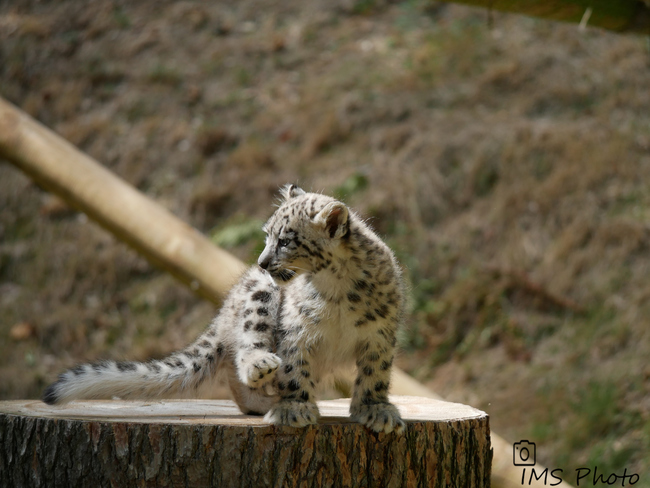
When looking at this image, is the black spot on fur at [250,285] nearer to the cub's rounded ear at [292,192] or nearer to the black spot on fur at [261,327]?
the black spot on fur at [261,327]

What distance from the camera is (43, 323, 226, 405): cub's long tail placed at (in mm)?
3793

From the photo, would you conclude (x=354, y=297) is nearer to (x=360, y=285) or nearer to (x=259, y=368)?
(x=360, y=285)

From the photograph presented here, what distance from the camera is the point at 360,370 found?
4059 millimetres

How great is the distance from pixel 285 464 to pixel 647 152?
8235 mm

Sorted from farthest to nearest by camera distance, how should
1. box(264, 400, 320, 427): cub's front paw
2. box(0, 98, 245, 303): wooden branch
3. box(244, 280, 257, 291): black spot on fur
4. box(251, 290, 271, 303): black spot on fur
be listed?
box(0, 98, 245, 303): wooden branch → box(244, 280, 257, 291): black spot on fur → box(251, 290, 271, 303): black spot on fur → box(264, 400, 320, 427): cub's front paw

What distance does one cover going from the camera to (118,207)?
255 inches

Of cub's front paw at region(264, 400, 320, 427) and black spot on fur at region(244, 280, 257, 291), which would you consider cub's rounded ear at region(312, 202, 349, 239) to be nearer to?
black spot on fur at region(244, 280, 257, 291)

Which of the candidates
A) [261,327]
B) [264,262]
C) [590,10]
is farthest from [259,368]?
[590,10]

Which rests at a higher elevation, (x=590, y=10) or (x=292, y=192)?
(x=590, y=10)

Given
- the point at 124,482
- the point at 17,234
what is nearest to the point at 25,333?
the point at 17,234

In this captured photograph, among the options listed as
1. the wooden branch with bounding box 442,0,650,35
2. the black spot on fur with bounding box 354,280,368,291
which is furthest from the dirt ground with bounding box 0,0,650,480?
the black spot on fur with bounding box 354,280,368,291

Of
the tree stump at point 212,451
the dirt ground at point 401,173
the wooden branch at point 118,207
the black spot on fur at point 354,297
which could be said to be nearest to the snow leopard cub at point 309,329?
the black spot on fur at point 354,297

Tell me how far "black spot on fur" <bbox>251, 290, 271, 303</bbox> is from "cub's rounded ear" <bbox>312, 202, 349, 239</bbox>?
0.63 m

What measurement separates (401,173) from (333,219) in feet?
21.9
